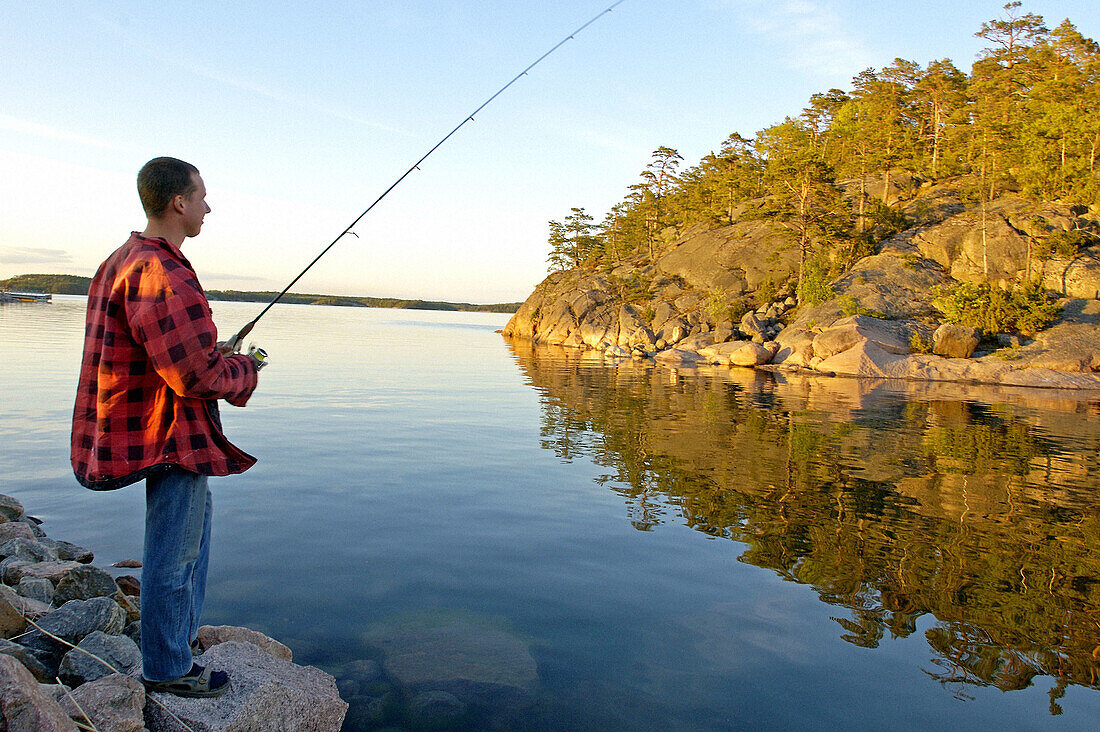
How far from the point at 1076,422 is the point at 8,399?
26.6 metres

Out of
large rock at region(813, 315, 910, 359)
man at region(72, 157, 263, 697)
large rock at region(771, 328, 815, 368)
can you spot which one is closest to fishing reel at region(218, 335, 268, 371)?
man at region(72, 157, 263, 697)

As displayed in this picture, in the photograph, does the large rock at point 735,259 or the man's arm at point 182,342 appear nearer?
the man's arm at point 182,342

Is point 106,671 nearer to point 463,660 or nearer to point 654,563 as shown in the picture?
point 463,660

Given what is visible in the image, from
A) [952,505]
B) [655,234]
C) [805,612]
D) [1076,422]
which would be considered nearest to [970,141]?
[655,234]

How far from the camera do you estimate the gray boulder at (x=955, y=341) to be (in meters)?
32.0

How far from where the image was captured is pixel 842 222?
147ft

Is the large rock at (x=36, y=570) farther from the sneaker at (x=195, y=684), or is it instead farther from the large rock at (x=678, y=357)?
the large rock at (x=678, y=357)

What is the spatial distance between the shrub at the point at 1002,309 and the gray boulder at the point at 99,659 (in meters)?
37.6

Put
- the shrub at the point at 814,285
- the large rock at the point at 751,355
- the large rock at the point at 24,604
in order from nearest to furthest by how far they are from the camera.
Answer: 1. the large rock at the point at 24,604
2. the large rock at the point at 751,355
3. the shrub at the point at 814,285

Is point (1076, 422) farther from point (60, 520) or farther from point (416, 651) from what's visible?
point (60, 520)

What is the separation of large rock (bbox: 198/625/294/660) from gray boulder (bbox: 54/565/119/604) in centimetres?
97

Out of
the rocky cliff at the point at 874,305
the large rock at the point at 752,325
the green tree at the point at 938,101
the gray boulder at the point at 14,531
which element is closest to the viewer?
the gray boulder at the point at 14,531

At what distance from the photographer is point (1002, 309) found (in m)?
33.1

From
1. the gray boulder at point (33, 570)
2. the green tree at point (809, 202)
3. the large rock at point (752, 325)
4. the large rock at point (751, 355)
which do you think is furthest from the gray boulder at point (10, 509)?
the green tree at point (809, 202)
